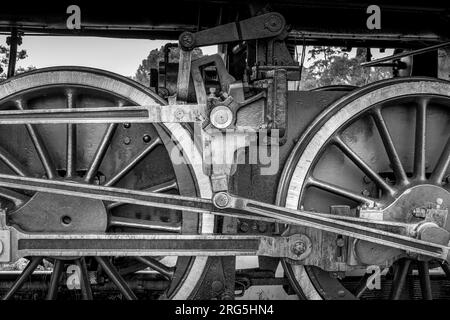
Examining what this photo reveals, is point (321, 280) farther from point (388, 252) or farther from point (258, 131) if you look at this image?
point (258, 131)

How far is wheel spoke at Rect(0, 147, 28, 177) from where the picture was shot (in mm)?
2340

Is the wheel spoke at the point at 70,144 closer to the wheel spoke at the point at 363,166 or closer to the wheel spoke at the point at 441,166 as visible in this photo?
the wheel spoke at the point at 363,166

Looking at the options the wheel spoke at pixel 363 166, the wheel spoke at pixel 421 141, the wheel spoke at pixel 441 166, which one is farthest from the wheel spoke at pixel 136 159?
the wheel spoke at pixel 441 166

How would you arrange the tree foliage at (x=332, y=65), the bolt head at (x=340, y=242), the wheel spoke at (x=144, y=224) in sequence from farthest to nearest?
the tree foliage at (x=332, y=65)
the wheel spoke at (x=144, y=224)
the bolt head at (x=340, y=242)

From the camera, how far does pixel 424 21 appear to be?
2842mm

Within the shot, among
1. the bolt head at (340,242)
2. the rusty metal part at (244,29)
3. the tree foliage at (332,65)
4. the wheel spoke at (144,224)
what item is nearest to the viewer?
the rusty metal part at (244,29)

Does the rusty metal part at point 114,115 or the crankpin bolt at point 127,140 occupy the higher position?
the rusty metal part at point 114,115

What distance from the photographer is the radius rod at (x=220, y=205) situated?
203cm

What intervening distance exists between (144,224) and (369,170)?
1118 mm

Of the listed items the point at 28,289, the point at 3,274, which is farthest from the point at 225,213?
the point at 3,274

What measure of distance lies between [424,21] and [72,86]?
2.02 metres

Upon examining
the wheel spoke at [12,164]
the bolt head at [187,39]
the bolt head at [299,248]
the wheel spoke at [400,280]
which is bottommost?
the wheel spoke at [400,280]

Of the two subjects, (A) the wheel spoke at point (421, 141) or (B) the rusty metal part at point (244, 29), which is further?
(A) the wheel spoke at point (421, 141)

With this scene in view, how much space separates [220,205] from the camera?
6.63 feet
